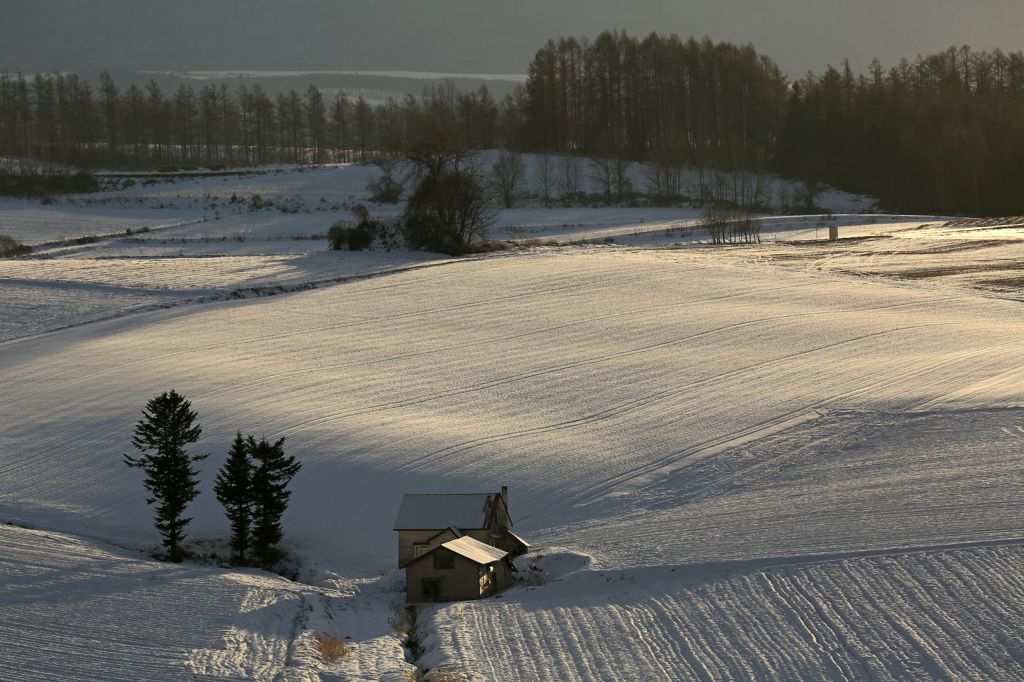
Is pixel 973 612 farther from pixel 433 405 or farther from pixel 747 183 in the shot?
pixel 747 183

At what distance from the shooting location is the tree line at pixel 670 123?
8594 cm

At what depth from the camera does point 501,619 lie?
14336mm

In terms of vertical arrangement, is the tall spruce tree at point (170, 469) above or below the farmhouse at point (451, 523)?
above

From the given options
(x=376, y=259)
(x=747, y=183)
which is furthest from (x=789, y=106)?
(x=376, y=259)

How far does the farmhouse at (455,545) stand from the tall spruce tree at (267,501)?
2.65 metres

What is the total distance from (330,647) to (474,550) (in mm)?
3717

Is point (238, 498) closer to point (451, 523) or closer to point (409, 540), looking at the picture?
point (409, 540)

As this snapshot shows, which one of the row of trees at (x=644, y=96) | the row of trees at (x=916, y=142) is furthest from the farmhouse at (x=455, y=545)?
the row of trees at (x=644, y=96)

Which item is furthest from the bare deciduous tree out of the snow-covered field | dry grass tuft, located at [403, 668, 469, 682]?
dry grass tuft, located at [403, 668, 469, 682]

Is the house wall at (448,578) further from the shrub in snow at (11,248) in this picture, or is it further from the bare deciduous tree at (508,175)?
the bare deciduous tree at (508,175)

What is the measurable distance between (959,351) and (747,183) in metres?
69.2

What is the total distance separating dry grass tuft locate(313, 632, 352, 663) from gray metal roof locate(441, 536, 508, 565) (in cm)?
286

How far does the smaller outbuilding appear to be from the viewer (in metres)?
15.8

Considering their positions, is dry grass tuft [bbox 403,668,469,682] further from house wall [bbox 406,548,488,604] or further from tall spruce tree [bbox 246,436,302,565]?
tall spruce tree [bbox 246,436,302,565]
